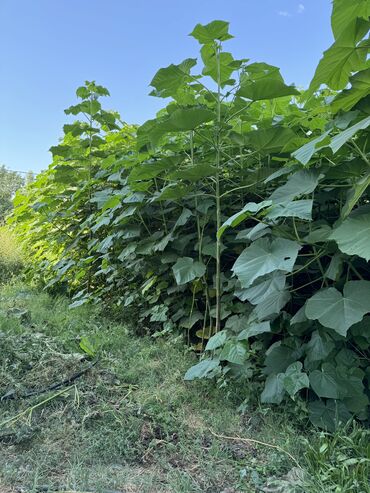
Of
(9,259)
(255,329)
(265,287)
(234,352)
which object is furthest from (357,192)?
(9,259)

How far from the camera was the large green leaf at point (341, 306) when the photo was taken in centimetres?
124

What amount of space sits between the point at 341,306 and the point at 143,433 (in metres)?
0.94

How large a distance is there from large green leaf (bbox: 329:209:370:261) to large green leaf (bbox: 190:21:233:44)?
Result: 104cm

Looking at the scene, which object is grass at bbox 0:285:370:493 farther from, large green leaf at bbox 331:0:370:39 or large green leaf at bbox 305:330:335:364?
large green leaf at bbox 331:0:370:39

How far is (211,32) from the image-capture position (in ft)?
5.40

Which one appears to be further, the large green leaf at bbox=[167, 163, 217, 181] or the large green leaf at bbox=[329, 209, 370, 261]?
the large green leaf at bbox=[167, 163, 217, 181]

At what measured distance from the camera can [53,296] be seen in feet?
11.9

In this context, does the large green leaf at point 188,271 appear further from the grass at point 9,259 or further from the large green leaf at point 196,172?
the grass at point 9,259

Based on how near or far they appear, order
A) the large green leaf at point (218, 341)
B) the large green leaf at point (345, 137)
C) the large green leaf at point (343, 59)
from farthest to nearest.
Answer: the large green leaf at point (218, 341) < the large green leaf at point (343, 59) < the large green leaf at point (345, 137)

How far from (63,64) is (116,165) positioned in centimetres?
419

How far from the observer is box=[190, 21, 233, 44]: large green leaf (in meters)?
1.62

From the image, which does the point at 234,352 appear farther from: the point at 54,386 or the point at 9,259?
the point at 9,259

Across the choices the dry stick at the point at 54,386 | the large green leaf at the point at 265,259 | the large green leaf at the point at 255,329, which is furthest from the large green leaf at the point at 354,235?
the dry stick at the point at 54,386

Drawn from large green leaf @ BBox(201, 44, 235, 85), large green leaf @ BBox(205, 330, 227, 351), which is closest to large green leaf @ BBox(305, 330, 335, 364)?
large green leaf @ BBox(205, 330, 227, 351)
